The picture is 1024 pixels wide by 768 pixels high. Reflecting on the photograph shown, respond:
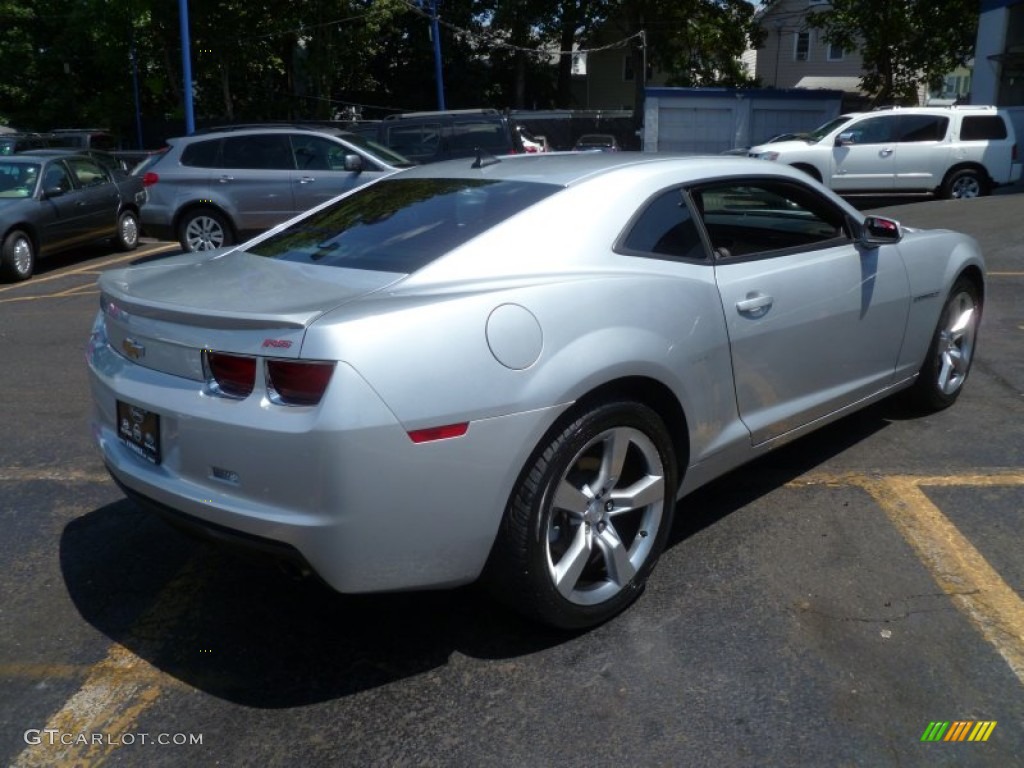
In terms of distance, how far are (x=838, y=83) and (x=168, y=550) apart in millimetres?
44028

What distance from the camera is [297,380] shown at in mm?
2807

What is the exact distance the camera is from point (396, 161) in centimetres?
1320

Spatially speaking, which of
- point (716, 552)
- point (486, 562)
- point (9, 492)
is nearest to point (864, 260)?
point (716, 552)

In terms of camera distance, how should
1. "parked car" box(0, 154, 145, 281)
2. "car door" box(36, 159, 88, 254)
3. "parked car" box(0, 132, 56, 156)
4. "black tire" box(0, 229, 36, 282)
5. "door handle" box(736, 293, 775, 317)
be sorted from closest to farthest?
1. "door handle" box(736, 293, 775, 317)
2. "black tire" box(0, 229, 36, 282)
3. "parked car" box(0, 154, 145, 281)
4. "car door" box(36, 159, 88, 254)
5. "parked car" box(0, 132, 56, 156)

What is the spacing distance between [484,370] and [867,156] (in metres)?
16.3

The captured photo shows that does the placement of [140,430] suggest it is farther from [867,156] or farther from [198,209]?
[867,156]

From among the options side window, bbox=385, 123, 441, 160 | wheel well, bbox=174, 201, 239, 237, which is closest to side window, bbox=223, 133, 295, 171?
wheel well, bbox=174, 201, 239, 237

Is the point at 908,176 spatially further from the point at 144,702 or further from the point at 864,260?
the point at 144,702

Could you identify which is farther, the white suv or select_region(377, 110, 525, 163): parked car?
the white suv

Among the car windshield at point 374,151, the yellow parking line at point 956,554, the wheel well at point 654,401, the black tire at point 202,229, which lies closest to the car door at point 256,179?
the black tire at point 202,229

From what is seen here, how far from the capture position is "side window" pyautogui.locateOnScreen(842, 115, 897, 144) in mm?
17578

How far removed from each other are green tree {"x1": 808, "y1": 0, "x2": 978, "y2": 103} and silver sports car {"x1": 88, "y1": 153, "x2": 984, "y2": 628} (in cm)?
2622

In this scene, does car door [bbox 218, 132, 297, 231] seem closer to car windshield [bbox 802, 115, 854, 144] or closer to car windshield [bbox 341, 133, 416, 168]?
car windshield [bbox 341, 133, 416, 168]

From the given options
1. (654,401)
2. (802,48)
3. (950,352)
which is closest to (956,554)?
(654,401)
